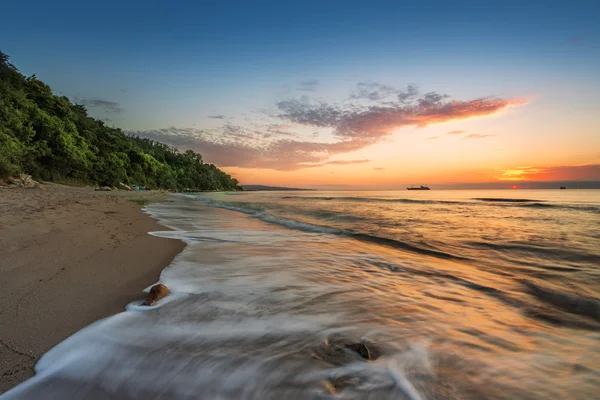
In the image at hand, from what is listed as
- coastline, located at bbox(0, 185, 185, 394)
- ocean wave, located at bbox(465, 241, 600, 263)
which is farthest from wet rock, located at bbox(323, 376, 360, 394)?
ocean wave, located at bbox(465, 241, 600, 263)

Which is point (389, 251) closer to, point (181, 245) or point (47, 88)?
point (181, 245)

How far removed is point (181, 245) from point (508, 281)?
5241mm

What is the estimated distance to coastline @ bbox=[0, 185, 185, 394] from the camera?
169cm

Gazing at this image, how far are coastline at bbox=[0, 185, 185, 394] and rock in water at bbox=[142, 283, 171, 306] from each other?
20 cm

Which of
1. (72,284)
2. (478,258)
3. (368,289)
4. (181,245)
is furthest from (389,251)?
(72,284)

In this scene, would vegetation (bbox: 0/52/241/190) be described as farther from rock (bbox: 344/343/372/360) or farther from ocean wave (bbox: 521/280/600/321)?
ocean wave (bbox: 521/280/600/321)

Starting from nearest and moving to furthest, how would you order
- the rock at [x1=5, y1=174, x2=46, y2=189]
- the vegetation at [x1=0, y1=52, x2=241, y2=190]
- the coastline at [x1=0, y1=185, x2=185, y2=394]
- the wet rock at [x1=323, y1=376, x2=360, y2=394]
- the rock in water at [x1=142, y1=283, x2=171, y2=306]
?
the wet rock at [x1=323, y1=376, x2=360, y2=394] → the coastline at [x1=0, y1=185, x2=185, y2=394] → the rock in water at [x1=142, y1=283, x2=171, y2=306] → the rock at [x1=5, y1=174, x2=46, y2=189] → the vegetation at [x1=0, y1=52, x2=241, y2=190]

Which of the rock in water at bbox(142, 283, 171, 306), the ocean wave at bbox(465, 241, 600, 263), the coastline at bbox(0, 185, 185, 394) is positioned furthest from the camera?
the ocean wave at bbox(465, 241, 600, 263)

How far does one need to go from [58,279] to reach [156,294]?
114 cm

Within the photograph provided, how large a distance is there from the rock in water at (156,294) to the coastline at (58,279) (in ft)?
0.67

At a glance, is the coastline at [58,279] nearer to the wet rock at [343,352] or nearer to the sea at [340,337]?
the sea at [340,337]

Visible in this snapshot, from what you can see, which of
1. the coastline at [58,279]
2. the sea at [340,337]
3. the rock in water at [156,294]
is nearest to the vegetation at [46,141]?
the coastline at [58,279]

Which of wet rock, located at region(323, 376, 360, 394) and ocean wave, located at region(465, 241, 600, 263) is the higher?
wet rock, located at region(323, 376, 360, 394)

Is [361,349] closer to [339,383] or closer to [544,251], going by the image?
[339,383]
